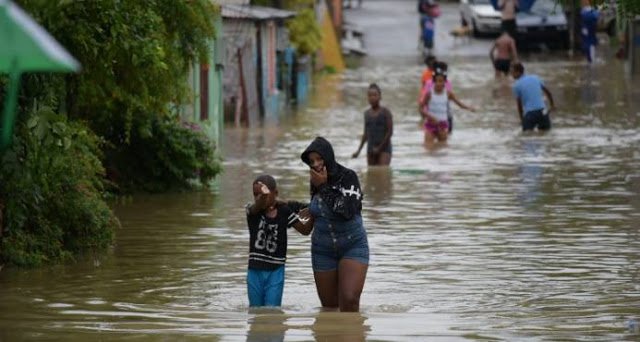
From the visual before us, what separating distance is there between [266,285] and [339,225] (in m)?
0.79

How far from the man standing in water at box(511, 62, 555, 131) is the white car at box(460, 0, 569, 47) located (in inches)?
846

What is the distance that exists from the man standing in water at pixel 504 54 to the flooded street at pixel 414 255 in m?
10.9

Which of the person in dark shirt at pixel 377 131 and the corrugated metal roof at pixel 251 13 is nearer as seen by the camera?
the person in dark shirt at pixel 377 131

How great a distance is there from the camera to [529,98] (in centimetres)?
2883

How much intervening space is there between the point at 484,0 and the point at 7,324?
4465cm

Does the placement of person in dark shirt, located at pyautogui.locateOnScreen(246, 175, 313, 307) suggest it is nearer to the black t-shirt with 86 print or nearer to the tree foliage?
the black t-shirt with 86 print

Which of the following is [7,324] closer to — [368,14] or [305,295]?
[305,295]

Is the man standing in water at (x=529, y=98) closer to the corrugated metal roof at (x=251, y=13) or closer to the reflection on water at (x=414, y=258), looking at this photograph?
the reflection on water at (x=414, y=258)

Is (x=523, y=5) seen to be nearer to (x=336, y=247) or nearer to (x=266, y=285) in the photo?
(x=266, y=285)

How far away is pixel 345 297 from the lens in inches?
468

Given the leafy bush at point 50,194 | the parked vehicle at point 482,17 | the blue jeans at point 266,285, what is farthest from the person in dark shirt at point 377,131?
the parked vehicle at point 482,17

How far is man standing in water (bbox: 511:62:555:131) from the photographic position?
28788mm

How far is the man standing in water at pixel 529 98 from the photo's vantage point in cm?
2879

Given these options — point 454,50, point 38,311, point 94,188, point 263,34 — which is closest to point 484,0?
point 454,50
